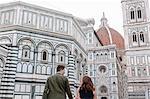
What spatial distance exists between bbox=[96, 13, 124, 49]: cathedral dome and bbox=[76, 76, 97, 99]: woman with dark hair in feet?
195

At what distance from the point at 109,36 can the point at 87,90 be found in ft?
206

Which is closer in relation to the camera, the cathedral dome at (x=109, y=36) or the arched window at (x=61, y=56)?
the arched window at (x=61, y=56)

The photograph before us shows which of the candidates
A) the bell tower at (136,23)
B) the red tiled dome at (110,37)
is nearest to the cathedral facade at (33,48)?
the bell tower at (136,23)

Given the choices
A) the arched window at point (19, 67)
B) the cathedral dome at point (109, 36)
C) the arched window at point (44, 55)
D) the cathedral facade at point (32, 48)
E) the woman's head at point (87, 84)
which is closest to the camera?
the woman's head at point (87, 84)

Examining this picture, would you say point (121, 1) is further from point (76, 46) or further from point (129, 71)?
Answer: point (76, 46)

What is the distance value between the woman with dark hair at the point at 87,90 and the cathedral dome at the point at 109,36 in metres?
59.5

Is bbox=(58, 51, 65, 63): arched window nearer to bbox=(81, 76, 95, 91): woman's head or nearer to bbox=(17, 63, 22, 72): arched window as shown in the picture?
bbox=(17, 63, 22, 72): arched window

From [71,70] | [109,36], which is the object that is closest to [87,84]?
[71,70]

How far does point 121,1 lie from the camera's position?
153ft

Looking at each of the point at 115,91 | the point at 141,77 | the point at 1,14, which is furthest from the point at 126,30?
the point at 1,14

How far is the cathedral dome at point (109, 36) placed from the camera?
2577 inches

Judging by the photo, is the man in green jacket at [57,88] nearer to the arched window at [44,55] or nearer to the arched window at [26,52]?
the arched window at [26,52]

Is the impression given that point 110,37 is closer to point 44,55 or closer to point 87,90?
point 44,55

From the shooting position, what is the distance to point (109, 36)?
220 feet
